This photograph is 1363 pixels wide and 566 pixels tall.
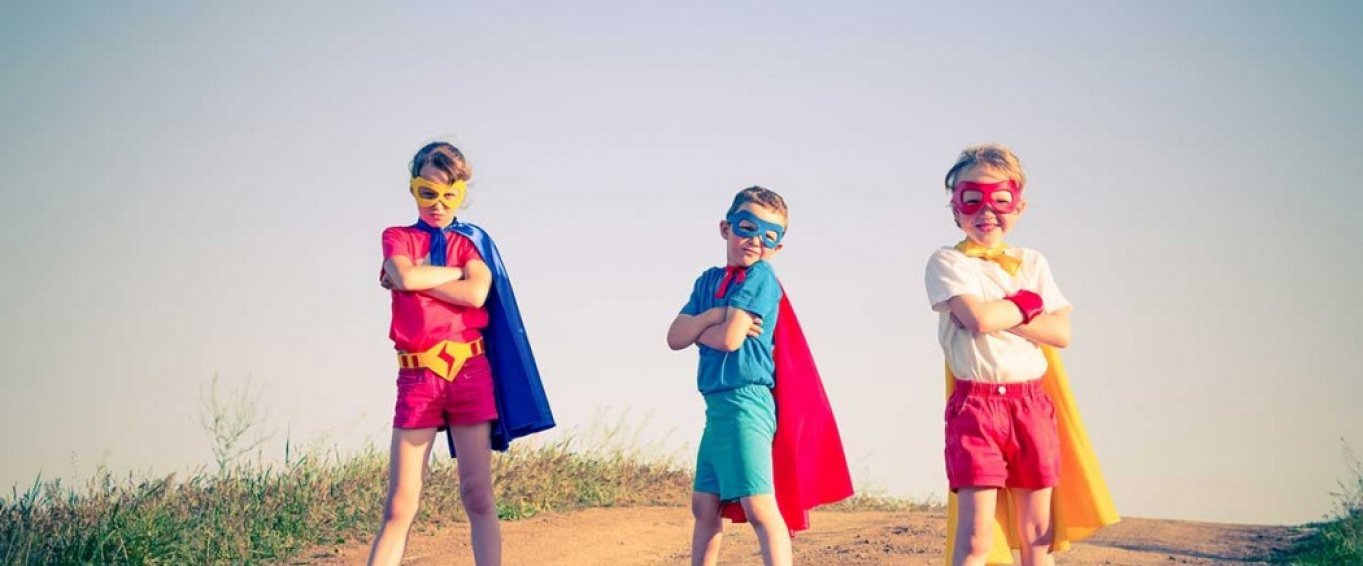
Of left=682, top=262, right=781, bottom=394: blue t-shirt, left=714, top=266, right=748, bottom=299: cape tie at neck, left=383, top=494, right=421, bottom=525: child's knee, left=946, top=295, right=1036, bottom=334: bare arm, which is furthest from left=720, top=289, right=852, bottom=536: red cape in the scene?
left=383, top=494, right=421, bottom=525: child's knee

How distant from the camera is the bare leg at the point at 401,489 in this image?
6090 mm

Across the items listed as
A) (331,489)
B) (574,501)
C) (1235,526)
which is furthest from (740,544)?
(1235,526)

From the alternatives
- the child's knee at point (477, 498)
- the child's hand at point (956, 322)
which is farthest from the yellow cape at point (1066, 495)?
the child's knee at point (477, 498)

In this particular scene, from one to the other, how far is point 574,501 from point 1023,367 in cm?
602

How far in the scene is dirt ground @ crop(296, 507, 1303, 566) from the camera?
345 inches

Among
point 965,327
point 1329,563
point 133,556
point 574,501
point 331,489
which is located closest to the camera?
point 965,327

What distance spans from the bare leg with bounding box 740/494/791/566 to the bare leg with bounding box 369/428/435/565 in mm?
1557

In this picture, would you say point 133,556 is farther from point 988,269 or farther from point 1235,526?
point 1235,526

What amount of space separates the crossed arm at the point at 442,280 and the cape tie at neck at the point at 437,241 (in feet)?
0.37

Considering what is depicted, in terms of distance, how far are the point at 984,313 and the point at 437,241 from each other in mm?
2671

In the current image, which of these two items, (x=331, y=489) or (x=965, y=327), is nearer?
(x=965, y=327)

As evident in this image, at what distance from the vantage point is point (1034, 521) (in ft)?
18.3

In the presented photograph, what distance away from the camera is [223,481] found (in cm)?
922

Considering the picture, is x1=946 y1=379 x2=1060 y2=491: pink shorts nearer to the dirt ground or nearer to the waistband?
the waistband
